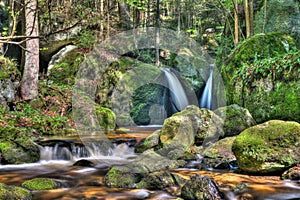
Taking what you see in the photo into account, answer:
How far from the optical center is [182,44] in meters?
20.4

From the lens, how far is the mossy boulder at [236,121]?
25.7ft

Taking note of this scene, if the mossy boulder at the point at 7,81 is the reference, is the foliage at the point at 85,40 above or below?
above

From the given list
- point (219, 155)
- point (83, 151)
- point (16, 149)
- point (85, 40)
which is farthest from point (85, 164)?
point (85, 40)

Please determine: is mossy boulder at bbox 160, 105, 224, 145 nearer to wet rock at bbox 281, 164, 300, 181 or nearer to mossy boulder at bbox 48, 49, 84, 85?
wet rock at bbox 281, 164, 300, 181

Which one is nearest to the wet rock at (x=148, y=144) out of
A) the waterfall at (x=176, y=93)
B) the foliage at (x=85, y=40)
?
the waterfall at (x=176, y=93)

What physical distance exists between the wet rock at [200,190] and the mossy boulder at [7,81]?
7.44 m

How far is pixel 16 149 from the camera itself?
6.49 meters

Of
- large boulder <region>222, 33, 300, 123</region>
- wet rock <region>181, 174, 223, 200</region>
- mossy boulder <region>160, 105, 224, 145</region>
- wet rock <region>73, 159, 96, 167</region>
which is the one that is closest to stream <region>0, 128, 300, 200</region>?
wet rock <region>73, 159, 96, 167</region>

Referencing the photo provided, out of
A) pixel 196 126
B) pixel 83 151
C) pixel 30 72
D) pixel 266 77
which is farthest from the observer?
pixel 30 72

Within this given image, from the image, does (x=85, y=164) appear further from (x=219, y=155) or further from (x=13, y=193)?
(x=219, y=155)

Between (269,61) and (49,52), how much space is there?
1057 cm

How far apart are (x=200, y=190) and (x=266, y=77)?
5.51m

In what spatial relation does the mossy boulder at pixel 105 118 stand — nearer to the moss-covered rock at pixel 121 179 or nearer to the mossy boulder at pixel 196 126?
the mossy boulder at pixel 196 126

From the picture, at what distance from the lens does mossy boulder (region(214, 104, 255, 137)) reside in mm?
7832
